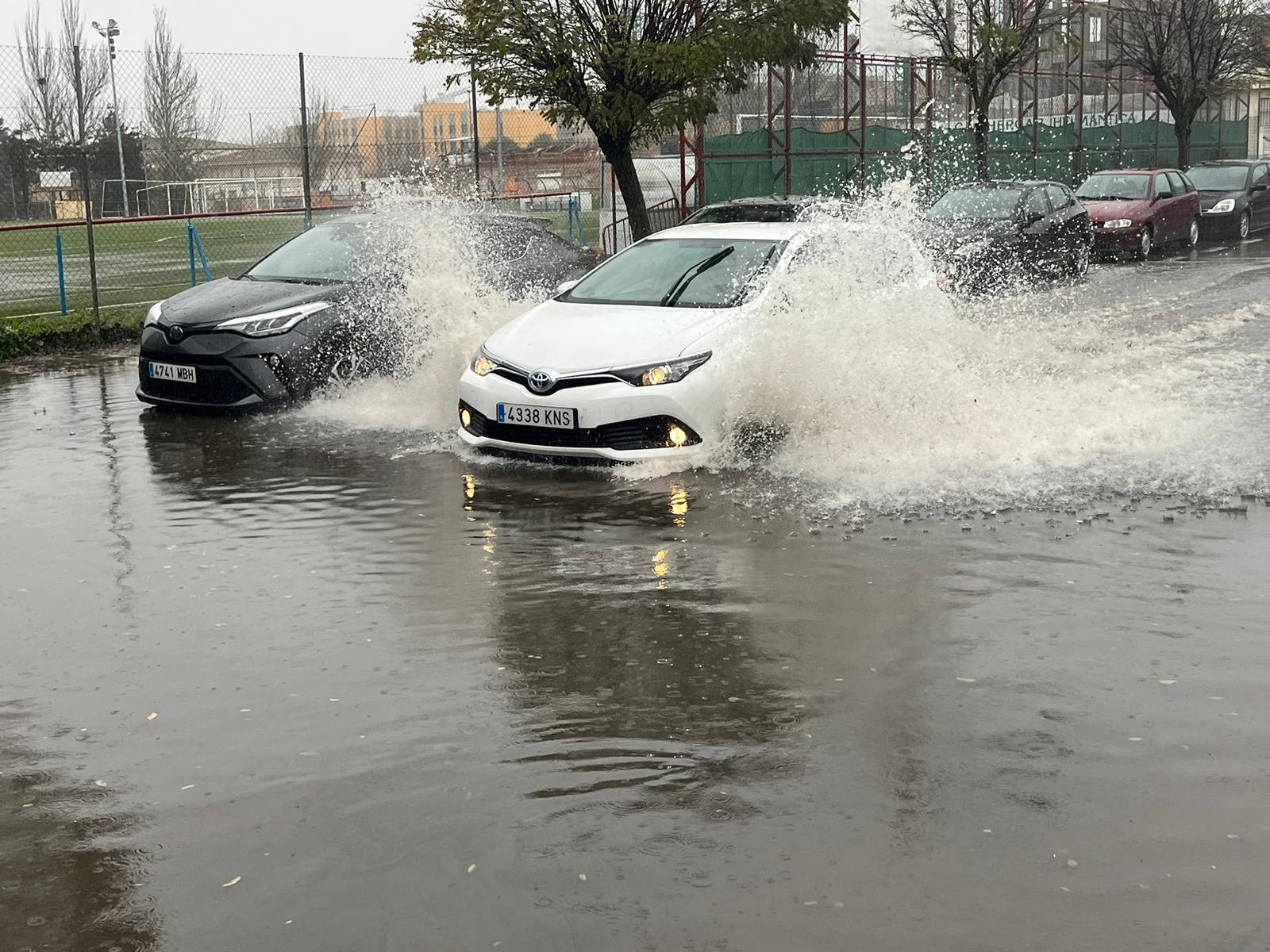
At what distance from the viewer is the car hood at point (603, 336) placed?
8.41 m

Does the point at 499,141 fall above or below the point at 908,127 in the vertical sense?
below

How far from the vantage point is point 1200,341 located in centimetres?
1306

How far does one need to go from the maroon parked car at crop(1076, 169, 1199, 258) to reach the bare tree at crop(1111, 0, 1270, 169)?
983 centimetres

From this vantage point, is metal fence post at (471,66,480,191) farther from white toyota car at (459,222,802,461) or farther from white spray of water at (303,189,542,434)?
white toyota car at (459,222,802,461)

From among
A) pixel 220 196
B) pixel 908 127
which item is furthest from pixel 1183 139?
pixel 220 196

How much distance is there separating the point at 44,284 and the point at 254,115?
415 centimetres

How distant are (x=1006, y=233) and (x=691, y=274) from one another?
33.8 ft

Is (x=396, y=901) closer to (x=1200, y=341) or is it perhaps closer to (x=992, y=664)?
(x=992, y=664)

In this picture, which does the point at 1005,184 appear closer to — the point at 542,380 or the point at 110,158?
the point at 110,158

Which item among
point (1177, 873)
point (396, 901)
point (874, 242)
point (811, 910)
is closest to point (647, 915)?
point (811, 910)

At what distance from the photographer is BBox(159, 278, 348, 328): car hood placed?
34.9 ft

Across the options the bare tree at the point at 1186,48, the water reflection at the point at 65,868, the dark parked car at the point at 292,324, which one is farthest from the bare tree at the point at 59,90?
the bare tree at the point at 1186,48

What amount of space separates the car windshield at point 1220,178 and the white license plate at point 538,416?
22.7 m

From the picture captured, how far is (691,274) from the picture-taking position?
9.50m
